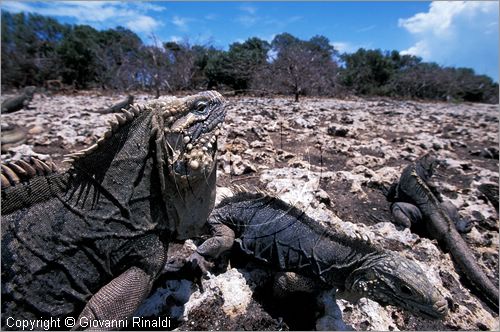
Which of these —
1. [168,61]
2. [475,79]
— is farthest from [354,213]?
[475,79]

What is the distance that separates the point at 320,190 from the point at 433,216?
1.63 metres

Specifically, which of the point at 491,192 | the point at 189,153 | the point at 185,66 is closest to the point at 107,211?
the point at 189,153

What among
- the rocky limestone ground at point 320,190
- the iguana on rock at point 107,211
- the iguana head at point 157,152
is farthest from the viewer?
the rocky limestone ground at point 320,190

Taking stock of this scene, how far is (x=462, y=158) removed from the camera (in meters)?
7.99

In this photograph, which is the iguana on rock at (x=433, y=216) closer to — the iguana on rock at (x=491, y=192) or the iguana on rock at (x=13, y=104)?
the iguana on rock at (x=491, y=192)

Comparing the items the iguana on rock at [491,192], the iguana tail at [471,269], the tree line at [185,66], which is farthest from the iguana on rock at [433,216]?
the tree line at [185,66]

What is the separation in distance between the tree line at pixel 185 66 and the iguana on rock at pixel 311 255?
1.68 metres

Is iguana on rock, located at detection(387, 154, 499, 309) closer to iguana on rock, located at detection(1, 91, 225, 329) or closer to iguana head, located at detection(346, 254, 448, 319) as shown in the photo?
iguana head, located at detection(346, 254, 448, 319)

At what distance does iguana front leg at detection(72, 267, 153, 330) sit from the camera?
169 cm

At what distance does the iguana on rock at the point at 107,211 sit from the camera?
1640 millimetres

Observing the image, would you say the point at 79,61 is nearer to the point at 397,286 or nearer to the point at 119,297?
the point at 119,297

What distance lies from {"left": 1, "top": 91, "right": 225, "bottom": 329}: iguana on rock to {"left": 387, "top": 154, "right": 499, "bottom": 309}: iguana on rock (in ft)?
11.1

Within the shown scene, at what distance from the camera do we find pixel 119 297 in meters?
1.74

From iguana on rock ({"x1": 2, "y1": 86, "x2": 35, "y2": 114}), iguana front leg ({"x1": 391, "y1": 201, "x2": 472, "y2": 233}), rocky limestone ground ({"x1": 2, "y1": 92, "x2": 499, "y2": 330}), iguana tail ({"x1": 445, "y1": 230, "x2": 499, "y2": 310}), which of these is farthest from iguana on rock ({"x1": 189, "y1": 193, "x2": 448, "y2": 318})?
iguana on rock ({"x1": 2, "y1": 86, "x2": 35, "y2": 114})
